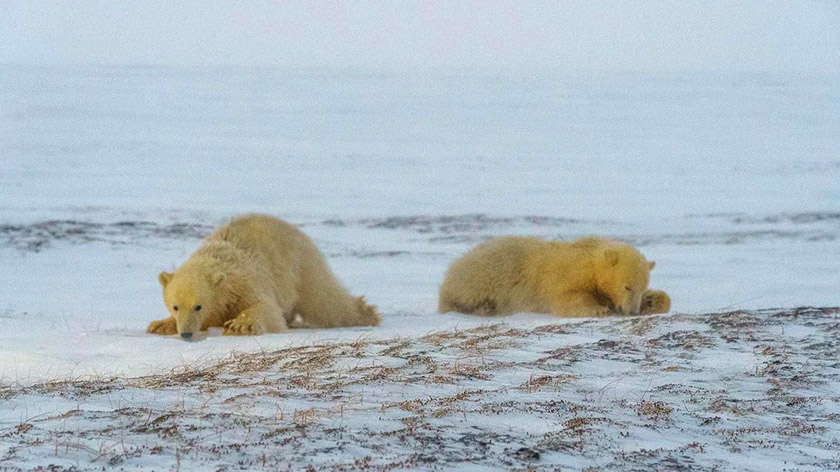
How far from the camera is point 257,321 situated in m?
8.25

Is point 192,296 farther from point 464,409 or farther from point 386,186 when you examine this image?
point 386,186

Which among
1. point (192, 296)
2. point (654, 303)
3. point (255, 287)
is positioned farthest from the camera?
point (654, 303)

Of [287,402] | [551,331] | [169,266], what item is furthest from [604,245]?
[169,266]

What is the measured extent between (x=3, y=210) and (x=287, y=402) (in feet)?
62.2

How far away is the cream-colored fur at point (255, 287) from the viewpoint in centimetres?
824

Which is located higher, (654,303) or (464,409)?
(464,409)

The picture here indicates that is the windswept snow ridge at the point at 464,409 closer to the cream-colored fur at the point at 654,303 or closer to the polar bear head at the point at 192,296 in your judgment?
the polar bear head at the point at 192,296

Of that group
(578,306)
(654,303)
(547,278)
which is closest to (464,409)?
(578,306)

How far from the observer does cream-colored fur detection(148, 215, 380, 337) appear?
27.0ft

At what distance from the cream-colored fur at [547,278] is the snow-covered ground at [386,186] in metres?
0.65

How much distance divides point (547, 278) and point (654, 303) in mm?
1076

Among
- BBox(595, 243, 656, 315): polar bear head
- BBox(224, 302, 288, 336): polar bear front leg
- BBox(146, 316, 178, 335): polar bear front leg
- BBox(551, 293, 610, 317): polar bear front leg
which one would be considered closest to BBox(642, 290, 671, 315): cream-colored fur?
BBox(595, 243, 656, 315): polar bear head

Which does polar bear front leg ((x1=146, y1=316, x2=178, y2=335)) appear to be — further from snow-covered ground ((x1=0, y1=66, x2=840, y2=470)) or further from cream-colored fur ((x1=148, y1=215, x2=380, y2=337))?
snow-covered ground ((x1=0, y1=66, x2=840, y2=470))

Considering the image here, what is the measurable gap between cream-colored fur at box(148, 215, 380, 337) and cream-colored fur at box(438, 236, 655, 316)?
47.9 inches
